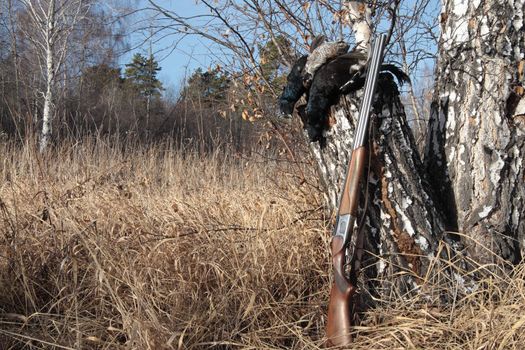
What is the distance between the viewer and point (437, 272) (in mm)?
2158

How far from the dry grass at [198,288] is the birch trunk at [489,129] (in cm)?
20

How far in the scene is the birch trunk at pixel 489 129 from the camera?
222 centimetres

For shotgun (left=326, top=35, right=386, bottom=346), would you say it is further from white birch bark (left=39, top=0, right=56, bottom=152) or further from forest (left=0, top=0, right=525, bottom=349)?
white birch bark (left=39, top=0, right=56, bottom=152)

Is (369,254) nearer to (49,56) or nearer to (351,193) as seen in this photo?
(351,193)

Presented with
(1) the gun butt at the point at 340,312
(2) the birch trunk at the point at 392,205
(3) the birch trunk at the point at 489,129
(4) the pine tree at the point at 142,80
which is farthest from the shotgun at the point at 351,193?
(4) the pine tree at the point at 142,80

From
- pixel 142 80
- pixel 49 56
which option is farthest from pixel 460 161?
pixel 142 80

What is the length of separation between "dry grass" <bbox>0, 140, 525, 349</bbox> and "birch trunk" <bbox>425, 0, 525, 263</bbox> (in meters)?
0.20

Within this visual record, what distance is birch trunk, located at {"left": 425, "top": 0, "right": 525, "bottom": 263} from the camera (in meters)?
2.22

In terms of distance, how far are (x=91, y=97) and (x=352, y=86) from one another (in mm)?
17900

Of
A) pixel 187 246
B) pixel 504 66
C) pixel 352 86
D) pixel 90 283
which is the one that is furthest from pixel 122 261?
pixel 504 66

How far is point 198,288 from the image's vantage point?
2268 millimetres

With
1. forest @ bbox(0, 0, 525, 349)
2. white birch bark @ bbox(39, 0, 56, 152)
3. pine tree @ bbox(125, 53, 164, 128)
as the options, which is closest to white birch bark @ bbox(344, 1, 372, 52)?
forest @ bbox(0, 0, 525, 349)

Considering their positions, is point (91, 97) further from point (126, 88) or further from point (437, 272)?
point (437, 272)

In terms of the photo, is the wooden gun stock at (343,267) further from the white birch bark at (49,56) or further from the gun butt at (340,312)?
the white birch bark at (49,56)
